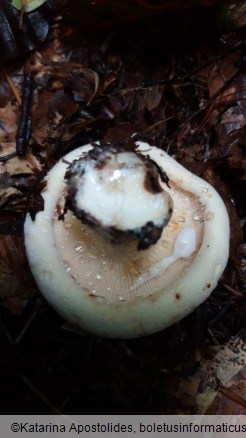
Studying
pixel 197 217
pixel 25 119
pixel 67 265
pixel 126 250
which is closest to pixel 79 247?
pixel 67 265

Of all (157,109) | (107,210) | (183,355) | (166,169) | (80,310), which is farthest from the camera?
(157,109)

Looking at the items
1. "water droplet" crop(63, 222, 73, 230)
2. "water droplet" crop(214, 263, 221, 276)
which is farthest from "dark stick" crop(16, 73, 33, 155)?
"water droplet" crop(214, 263, 221, 276)

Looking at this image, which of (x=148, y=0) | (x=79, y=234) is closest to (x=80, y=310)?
(x=79, y=234)

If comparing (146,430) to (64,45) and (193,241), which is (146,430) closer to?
(193,241)

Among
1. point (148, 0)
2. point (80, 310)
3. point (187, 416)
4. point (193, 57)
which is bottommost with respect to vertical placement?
point (187, 416)

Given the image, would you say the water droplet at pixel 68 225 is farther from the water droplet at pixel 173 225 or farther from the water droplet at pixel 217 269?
the water droplet at pixel 217 269

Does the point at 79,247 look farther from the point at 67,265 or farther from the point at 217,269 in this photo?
the point at 217,269
